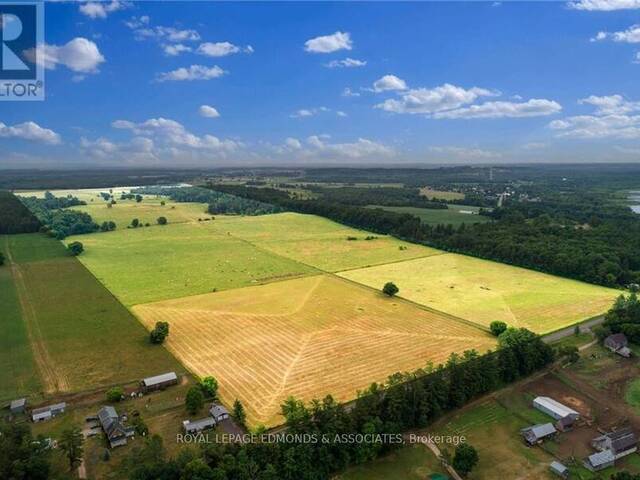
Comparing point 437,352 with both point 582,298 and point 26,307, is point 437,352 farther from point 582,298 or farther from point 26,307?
point 26,307

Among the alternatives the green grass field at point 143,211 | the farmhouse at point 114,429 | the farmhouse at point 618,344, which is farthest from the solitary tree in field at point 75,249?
the farmhouse at point 618,344

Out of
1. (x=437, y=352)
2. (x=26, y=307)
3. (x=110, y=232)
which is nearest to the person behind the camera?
(x=437, y=352)

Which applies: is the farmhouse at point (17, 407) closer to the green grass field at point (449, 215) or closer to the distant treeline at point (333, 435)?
the distant treeline at point (333, 435)

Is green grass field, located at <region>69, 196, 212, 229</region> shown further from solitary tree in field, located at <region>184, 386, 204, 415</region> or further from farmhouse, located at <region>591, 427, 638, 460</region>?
farmhouse, located at <region>591, 427, 638, 460</region>

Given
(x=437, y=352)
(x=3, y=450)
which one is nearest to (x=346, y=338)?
(x=437, y=352)

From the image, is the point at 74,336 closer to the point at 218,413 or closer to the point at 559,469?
the point at 218,413

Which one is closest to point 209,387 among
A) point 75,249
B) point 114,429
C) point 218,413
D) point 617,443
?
point 218,413
